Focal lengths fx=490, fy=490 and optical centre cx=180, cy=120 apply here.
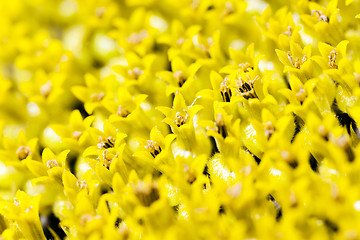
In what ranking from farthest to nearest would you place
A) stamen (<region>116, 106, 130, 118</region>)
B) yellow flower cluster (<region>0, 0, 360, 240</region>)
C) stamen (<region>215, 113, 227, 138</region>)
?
stamen (<region>116, 106, 130, 118</region>), stamen (<region>215, 113, 227, 138</region>), yellow flower cluster (<region>0, 0, 360, 240</region>)

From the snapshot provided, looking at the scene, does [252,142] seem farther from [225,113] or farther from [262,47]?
[262,47]

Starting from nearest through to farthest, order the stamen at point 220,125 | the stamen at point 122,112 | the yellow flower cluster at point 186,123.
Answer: the yellow flower cluster at point 186,123 < the stamen at point 220,125 < the stamen at point 122,112

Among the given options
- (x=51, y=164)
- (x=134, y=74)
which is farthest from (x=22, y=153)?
(x=134, y=74)

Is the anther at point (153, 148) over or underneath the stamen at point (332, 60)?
underneath

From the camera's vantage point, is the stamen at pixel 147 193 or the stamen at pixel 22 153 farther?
the stamen at pixel 22 153

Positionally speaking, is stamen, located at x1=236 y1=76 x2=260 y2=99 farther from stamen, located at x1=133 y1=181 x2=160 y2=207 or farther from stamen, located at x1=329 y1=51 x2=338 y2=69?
stamen, located at x1=133 y1=181 x2=160 y2=207

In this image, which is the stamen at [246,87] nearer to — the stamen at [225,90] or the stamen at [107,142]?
the stamen at [225,90]

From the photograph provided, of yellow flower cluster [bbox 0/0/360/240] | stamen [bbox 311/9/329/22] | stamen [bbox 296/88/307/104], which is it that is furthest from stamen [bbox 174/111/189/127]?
stamen [bbox 311/9/329/22]

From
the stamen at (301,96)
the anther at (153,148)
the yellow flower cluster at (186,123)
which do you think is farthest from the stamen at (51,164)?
the stamen at (301,96)

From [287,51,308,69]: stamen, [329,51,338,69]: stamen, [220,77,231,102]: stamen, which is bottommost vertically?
[220,77,231,102]: stamen
